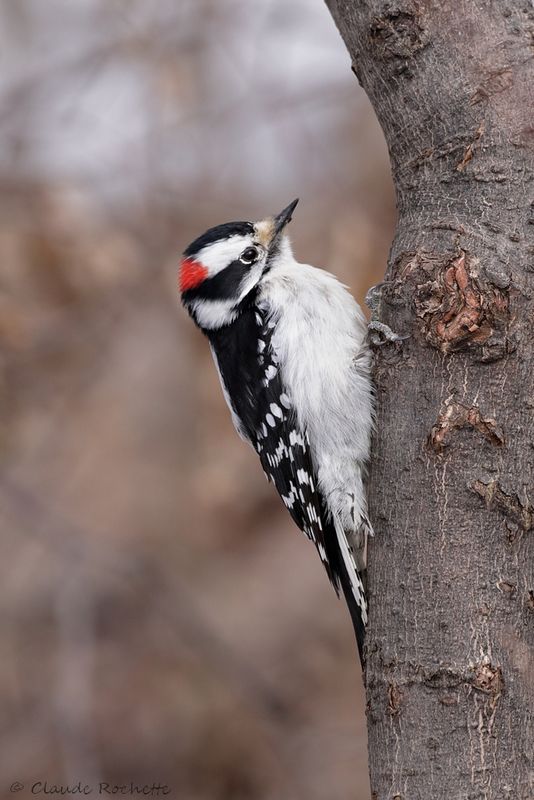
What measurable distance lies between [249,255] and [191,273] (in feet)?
0.87

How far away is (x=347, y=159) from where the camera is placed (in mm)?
6992

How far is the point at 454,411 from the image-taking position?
2.20 metres

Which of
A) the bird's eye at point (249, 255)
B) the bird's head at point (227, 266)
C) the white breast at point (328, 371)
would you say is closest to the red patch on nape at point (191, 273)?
the bird's head at point (227, 266)

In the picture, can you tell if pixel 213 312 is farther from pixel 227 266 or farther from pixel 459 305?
pixel 459 305

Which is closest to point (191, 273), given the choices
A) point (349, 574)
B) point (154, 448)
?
point (349, 574)

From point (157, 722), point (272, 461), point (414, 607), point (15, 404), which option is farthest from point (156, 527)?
point (414, 607)

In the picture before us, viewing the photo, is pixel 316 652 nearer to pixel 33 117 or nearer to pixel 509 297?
pixel 33 117

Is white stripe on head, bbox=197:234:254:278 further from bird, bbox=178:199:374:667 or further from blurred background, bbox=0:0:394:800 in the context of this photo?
blurred background, bbox=0:0:394:800

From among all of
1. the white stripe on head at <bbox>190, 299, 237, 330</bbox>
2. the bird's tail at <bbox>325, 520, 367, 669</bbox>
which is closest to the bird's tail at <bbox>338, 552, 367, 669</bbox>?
the bird's tail at <bbox>325, 520, 367, 669</bbox>

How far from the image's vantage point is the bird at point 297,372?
3162 mm

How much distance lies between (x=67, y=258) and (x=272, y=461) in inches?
120

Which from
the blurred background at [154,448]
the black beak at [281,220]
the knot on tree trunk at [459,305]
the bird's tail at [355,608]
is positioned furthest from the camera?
the blurred background at [154,448]

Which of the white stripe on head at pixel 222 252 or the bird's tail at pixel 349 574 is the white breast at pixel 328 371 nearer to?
the bird's tail at pixel 349 574

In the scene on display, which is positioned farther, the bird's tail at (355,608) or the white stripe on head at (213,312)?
the white stripe on head at (213,312)
